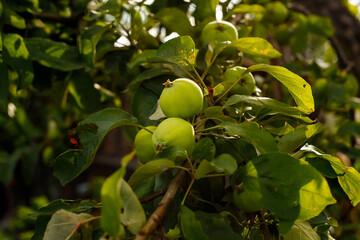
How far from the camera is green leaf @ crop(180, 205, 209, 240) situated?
37 cm

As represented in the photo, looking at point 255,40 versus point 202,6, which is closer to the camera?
point 255,40

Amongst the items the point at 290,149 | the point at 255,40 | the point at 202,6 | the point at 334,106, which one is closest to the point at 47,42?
the point at 202,6

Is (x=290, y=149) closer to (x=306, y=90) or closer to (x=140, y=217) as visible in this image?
(x=306, y=90)

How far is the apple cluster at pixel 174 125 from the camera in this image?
1.40ft

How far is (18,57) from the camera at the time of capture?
731 mm

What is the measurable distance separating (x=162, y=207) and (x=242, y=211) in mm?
170

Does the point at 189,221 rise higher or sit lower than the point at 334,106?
higher

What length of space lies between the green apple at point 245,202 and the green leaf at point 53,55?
0.49 metres

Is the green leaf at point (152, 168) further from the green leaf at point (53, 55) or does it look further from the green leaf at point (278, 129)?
the green leaf at point (53, 55)

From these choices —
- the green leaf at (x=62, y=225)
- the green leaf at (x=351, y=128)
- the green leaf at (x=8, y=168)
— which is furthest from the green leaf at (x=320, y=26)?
the green leaf at (x=8, y=168)

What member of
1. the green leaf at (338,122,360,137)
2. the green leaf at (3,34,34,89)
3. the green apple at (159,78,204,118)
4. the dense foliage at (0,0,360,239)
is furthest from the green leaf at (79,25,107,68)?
the green leaf at (338,122,360,137)

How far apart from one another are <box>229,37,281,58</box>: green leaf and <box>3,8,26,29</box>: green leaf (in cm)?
56

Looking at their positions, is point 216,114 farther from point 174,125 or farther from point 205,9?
point 205,9

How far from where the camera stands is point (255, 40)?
540 millimetres
